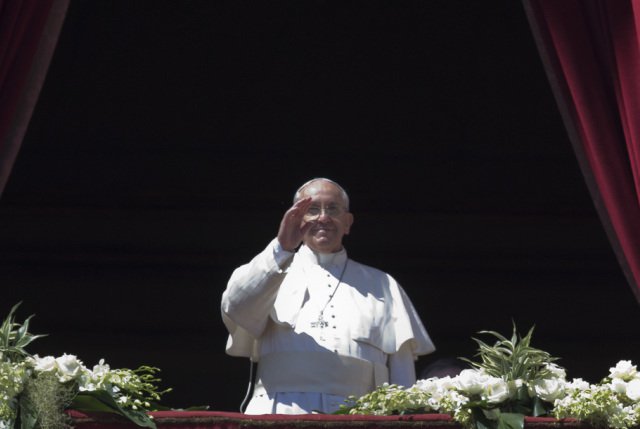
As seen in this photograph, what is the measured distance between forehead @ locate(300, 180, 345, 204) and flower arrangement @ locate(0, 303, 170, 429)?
1.51 metres

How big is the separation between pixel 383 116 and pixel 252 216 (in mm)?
832

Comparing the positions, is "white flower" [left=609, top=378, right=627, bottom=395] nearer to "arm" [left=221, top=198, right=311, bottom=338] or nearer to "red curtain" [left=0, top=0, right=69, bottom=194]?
"arm" [left=221, top=198, right=311, bottom=338]

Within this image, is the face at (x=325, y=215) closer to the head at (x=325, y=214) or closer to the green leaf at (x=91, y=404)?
the head at (x=325, y=214)

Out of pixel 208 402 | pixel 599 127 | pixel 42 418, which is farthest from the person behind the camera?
pixel 208 402

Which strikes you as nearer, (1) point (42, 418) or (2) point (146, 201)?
(1) point (42, 418)

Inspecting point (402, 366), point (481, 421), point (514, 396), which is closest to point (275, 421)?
point (481, 421)

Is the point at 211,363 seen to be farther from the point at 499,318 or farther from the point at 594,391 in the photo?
the point at 594,391

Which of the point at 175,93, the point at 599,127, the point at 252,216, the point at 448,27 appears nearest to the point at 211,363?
the point at 252,216

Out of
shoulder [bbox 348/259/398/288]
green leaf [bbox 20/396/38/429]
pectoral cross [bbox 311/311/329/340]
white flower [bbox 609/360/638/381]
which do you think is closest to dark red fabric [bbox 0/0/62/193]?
green leaf [bbox 20/396/38/429]

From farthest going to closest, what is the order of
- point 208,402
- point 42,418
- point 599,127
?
point 208,402 < point 599,127 < point 42,418

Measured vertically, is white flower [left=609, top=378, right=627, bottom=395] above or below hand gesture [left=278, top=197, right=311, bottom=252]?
below

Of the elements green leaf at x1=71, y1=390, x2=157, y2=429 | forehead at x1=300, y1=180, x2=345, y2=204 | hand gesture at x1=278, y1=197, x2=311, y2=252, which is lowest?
green leaf at x1=71, y1=390, x2=157, y2=429

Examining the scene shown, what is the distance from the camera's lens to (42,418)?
16.4 feet

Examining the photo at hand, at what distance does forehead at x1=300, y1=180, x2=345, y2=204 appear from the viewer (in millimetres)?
6527
